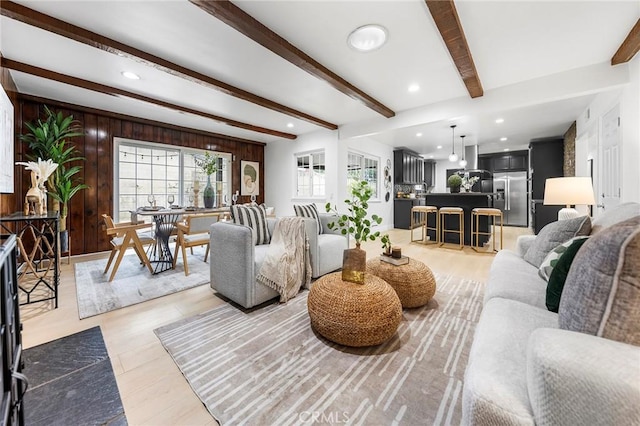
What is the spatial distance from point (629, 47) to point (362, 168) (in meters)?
4.60

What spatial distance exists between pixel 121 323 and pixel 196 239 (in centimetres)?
133

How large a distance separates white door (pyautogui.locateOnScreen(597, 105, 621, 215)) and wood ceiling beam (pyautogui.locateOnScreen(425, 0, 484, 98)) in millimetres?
1719

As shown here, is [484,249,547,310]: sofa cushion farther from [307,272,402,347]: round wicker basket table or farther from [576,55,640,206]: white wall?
[576,55,640,206]: white wall

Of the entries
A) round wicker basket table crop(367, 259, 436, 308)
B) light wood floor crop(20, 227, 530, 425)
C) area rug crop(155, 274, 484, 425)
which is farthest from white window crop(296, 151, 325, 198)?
area rug crop(155, 274, 484, 425)

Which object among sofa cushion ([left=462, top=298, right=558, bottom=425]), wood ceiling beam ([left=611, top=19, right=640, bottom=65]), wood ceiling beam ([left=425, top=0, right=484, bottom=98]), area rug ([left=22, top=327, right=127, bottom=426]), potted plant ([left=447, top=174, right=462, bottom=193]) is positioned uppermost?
wood ceiling beam ([left=611, top=19, right=640, bottom=65])

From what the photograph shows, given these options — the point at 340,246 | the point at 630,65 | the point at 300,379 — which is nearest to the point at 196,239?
the point at 340,246

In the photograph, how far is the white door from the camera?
297 centimetres

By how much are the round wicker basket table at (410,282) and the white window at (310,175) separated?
3.78 meters

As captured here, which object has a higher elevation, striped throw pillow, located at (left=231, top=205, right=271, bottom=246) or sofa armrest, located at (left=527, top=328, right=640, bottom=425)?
striped throw pillow, located at (left=231, top=205, right=271, bottom=246)

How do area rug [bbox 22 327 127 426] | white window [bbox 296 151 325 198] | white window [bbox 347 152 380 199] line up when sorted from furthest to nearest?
1. white window [bbox 347 152 380 199]
2. white window [bbox 296 151 325 198]
3. area rug [bbox 22 327 127 426]

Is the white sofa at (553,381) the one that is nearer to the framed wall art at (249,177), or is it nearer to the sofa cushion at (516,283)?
the sofa cushion at (516,283)

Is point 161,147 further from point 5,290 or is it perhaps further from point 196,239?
point 5,290

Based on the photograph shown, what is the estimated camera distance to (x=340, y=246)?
325cm

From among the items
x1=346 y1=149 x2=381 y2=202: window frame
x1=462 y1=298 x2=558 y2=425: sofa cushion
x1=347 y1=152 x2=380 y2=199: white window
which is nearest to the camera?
x1=462 y1=298 x2=558 y2=425: sofa cushion
